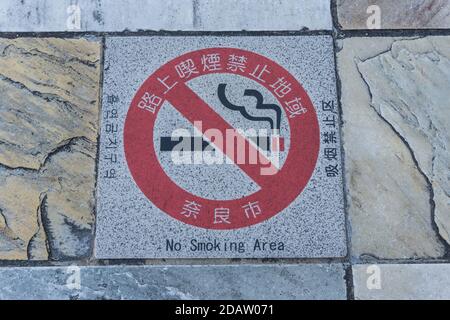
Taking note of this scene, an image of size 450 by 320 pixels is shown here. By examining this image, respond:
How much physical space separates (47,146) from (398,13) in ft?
4.40

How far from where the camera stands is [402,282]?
→ 1762 mm

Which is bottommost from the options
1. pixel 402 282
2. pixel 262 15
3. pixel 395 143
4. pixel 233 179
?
pixel 402 282

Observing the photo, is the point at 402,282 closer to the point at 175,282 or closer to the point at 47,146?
the point at 175,282

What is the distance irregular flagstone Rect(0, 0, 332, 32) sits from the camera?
6.54ft

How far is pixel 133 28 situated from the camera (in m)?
1.99

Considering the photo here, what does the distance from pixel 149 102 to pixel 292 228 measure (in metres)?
0.65

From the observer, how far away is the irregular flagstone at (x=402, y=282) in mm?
1751

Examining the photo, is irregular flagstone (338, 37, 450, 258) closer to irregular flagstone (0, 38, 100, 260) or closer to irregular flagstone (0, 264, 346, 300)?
irregular flagstone (0, 264, 346, 300)

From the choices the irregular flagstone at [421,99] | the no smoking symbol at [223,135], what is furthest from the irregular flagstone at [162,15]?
the irregular flagstone at [421,99]

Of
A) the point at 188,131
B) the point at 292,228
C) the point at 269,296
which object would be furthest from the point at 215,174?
the point at 269,296

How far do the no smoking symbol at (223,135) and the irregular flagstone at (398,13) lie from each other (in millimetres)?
337

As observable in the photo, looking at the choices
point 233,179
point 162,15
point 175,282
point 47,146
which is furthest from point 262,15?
point 175,282

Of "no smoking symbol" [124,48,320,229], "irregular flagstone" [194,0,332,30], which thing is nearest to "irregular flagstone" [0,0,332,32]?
"irregular flagstone" [194,0,332,30]

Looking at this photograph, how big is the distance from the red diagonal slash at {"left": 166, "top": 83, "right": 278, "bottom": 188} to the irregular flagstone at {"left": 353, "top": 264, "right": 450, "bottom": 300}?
1.44ft
